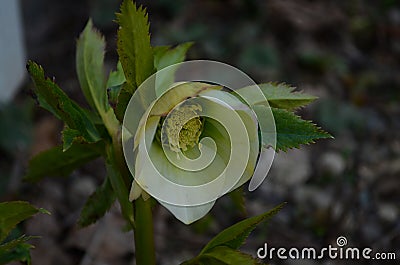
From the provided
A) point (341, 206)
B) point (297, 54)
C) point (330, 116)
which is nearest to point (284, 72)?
point (297, 54)

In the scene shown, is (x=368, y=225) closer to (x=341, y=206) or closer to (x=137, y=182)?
(x=341, y=206)

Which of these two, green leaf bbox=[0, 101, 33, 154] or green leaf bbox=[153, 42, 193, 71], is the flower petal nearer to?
green leaf bbox=[153, 42, 193, 71]

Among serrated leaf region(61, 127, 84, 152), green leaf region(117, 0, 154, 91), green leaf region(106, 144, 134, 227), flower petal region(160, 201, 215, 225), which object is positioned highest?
green leaf region(117, 0, 154, 91)

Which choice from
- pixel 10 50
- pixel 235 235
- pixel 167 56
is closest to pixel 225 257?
pixel 235 235

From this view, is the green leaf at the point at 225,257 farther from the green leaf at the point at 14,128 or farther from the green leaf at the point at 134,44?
the green leaf at the point at 14,128

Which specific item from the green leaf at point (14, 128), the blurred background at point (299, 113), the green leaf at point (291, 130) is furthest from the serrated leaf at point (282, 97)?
the green leaf at point (14, 128)

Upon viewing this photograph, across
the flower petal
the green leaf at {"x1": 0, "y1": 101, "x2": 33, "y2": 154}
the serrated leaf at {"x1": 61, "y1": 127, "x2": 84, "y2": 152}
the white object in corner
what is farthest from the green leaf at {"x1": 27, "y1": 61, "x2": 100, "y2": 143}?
the white object in corner
